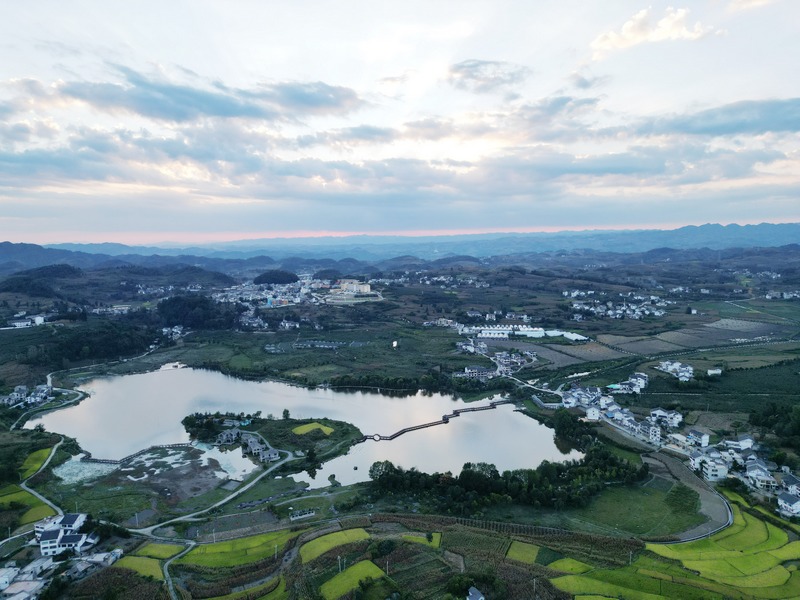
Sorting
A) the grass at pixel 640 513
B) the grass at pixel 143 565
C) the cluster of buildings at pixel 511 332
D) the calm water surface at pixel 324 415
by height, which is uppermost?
the grass at pixel 143 565

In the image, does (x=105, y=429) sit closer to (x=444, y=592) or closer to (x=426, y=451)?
(x=426, y=451)

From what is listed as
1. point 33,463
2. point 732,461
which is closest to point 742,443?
point 732,461

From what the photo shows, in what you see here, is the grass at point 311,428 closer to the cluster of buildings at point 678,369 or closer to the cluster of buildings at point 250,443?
the cluster of buildings at point 250,443

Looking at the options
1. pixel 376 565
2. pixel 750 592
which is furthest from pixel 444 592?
pixel 750 592

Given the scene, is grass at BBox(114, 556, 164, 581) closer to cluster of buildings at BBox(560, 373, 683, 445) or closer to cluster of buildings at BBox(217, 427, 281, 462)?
cluster of buildings at BBox(217, 427, 281, 462)

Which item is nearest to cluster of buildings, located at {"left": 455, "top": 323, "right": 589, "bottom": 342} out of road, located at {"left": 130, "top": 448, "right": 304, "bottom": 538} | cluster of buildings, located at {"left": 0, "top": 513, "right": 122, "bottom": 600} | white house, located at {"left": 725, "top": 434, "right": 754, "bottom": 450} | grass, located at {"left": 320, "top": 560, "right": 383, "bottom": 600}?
white house, located at {"left": 725, "top": 434, "right": 754, "bottom": 450}

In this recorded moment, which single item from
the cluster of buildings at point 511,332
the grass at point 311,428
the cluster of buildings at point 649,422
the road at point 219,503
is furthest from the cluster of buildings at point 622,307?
the road at point 219,503

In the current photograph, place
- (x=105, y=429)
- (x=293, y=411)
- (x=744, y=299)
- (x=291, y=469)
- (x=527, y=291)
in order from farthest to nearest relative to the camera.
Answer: (x=527, y=291) < (x=744, y=299) < (x=293, y=411) < (x=105, y=429) < (x=291, y=469)
